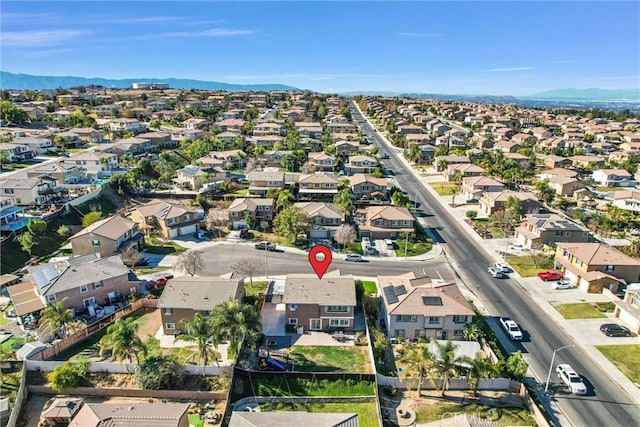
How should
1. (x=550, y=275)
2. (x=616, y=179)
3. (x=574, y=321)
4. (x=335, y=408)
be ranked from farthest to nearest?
1. (x=616, y=179)
2. (x=550, y=275)
3. (x=574, y=321)
4. (x=335, y=408)

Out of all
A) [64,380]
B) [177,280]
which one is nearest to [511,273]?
[177,280]

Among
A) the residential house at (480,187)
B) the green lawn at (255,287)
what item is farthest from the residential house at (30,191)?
the residential house at (480,187)

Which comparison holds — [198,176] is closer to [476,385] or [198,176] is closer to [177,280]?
[177,280]

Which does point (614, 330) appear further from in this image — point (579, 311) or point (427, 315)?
point (427, 315)

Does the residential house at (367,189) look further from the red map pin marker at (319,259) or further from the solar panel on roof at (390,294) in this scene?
the solar panel on roof at (390,294)

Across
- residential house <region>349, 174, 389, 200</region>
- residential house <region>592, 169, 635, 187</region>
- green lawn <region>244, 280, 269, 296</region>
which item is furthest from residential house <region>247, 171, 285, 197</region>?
residential house <region>592, 169, 635, 187</region>

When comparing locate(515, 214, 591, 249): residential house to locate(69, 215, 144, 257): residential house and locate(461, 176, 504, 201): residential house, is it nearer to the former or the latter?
locate(461, 176, 504, 201): residential house

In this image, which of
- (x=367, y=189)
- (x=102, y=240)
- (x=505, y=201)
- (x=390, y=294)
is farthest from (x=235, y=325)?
(x=505, y=201)

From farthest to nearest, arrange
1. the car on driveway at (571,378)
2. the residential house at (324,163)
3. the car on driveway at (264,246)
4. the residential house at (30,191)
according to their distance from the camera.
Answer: the residential house at (324,163), the residential house at (30,191), the car on driveway at (264,246), the car on driveway at (571,378)
